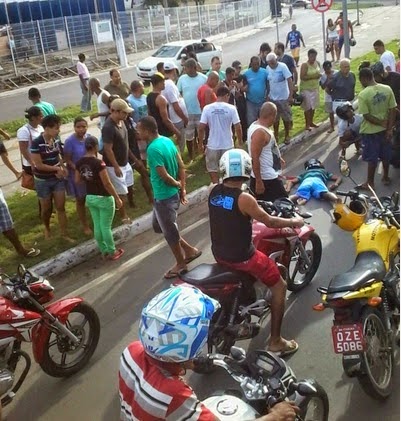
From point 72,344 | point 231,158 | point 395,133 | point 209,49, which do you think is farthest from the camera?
point 209,49

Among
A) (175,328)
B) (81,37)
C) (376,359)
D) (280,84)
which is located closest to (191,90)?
(280,84)

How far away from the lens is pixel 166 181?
590cm

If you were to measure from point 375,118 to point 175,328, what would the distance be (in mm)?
6048

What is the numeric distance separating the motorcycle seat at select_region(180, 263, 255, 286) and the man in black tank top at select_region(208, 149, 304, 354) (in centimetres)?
6

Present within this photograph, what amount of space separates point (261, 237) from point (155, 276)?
5.78ft

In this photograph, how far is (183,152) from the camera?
1053 centimetres

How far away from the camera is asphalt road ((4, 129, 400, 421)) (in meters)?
4.25

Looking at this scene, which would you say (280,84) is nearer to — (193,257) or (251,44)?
(193,257)

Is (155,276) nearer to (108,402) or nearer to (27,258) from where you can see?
(27,258)

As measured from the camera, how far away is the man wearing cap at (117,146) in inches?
277

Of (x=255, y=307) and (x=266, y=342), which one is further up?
(x=255, y=307)

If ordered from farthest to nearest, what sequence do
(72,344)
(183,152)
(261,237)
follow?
(183,152) → (261,237) → (72,344)

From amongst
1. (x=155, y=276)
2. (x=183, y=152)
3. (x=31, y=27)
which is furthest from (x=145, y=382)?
(x=31, y=27)

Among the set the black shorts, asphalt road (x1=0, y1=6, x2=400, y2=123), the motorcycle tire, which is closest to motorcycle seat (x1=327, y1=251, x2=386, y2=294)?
the motorcycle tire
